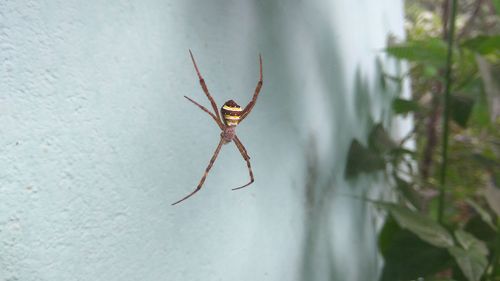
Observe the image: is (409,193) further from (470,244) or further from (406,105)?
→ (470,244)

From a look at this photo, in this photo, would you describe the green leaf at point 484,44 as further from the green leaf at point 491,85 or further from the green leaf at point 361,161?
the green leaf at point 361,161

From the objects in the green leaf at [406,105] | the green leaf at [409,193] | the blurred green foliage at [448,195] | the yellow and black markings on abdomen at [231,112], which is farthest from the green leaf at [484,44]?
the yellow and black markings on abdomen at [231,112]

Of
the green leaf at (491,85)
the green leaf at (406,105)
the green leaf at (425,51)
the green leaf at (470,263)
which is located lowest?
the green leaf at (470,263)

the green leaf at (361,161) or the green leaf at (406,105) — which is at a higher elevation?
the green leaf at (406,105)

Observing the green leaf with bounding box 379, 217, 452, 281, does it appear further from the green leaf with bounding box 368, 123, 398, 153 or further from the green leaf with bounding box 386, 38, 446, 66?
the green leaf with bounding box 386, 38, 446, 66

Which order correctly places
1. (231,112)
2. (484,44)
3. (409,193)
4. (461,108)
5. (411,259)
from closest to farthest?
1. (231,112)
2. (411,259)
3. (484,44)
4. (461,108)
5. (409,193)

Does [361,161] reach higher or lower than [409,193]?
higher

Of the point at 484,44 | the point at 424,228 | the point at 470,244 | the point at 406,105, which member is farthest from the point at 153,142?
the point at 406,105

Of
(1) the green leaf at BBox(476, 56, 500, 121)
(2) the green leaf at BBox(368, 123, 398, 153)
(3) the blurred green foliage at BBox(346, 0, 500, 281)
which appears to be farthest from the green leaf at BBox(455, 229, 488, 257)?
(2) the green leaf at BBox(368, 123, 398, 153)
